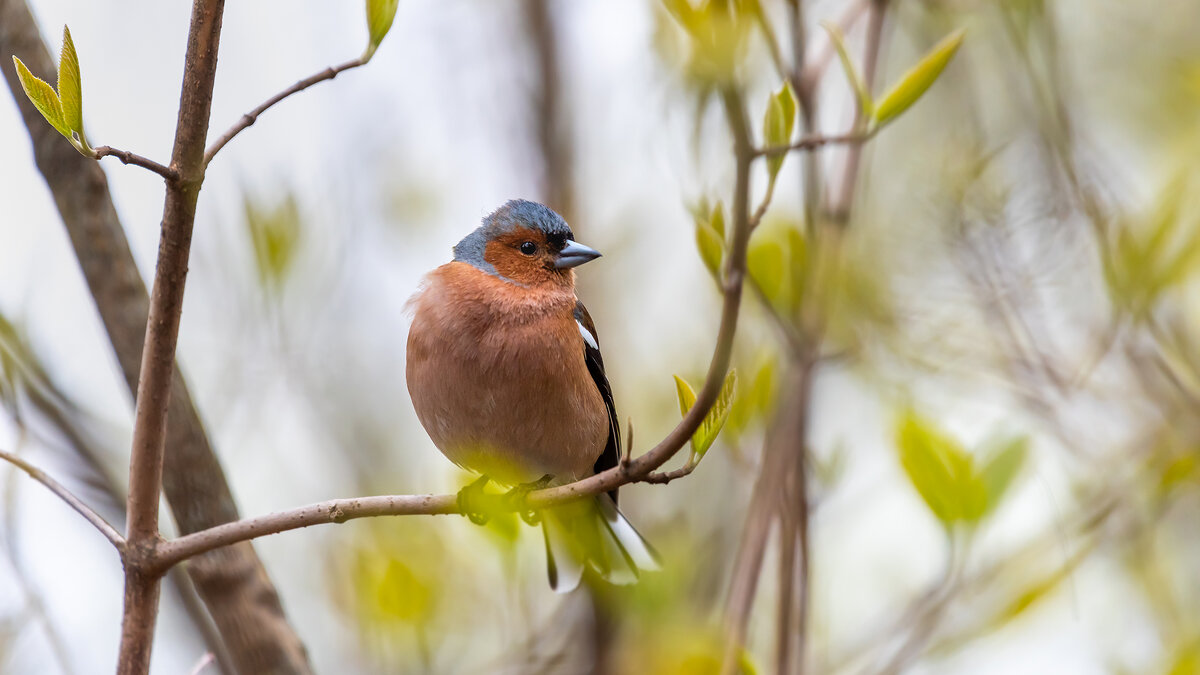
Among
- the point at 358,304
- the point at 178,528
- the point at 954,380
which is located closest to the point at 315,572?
the point at 358,304

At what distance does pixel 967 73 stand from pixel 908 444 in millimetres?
2272

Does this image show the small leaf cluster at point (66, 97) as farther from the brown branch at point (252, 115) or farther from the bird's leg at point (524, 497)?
the bird's leg at point (524, 497)

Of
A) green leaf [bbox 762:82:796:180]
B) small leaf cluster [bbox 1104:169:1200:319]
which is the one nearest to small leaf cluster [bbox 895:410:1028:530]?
small leaf cluster [bbox 1104:169:1200:319]

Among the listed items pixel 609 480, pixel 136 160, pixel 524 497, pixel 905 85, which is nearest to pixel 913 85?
pixel 905 85

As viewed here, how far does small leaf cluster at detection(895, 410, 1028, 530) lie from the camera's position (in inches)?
103

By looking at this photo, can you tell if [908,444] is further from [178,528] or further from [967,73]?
[967,73]

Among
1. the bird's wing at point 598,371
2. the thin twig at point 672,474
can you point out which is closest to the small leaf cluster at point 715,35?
the thin twig at point 672,474

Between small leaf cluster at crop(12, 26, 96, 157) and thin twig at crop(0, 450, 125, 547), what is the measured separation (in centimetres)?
72

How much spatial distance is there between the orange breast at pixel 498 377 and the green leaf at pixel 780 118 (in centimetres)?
158

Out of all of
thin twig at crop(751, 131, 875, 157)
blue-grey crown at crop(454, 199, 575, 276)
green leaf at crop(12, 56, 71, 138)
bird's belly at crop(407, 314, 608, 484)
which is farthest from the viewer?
blue-grey crown at crop(454, 199, 575, 276)

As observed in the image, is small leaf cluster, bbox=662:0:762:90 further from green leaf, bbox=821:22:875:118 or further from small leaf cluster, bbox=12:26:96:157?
small leaf cluster, bbox=12:26:96:157

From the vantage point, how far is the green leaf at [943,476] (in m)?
2.61

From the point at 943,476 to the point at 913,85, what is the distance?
1.00 m

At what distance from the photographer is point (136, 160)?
1.77 metres
